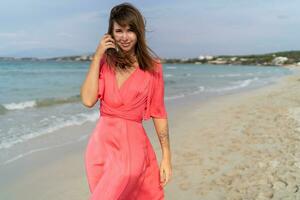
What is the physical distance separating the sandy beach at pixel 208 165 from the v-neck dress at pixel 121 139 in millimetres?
2675

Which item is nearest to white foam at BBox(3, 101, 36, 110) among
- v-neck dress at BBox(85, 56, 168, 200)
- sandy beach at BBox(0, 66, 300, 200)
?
sandy beach at BBox(0, 66, 300, 200)

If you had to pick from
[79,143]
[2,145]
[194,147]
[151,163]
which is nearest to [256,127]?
[194,147]

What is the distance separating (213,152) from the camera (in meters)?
6.87

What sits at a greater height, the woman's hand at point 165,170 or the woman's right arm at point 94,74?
the woman's right arm at point 94,74

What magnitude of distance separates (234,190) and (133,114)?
122 inches

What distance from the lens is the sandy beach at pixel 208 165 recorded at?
5008 millimetres

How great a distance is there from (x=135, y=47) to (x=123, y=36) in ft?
0.39

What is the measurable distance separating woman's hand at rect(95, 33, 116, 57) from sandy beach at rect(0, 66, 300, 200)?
297cm

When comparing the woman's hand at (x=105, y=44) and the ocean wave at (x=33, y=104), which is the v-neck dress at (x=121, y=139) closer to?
the woman's hand at (x=105, y=44)

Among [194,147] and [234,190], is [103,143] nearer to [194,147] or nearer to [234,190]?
[234,190]

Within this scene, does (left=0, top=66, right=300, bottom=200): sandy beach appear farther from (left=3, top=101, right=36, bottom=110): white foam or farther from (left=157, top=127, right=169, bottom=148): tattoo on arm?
(left=3, top=101, right=36, bottom=110): white foam

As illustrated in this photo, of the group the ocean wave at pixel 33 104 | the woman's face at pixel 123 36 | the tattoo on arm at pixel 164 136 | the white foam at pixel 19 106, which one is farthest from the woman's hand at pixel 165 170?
the white foam at pixel 19 106

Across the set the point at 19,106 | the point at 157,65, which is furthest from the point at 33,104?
the point at 157,65

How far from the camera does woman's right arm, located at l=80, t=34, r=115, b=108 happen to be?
2262 millimetres
